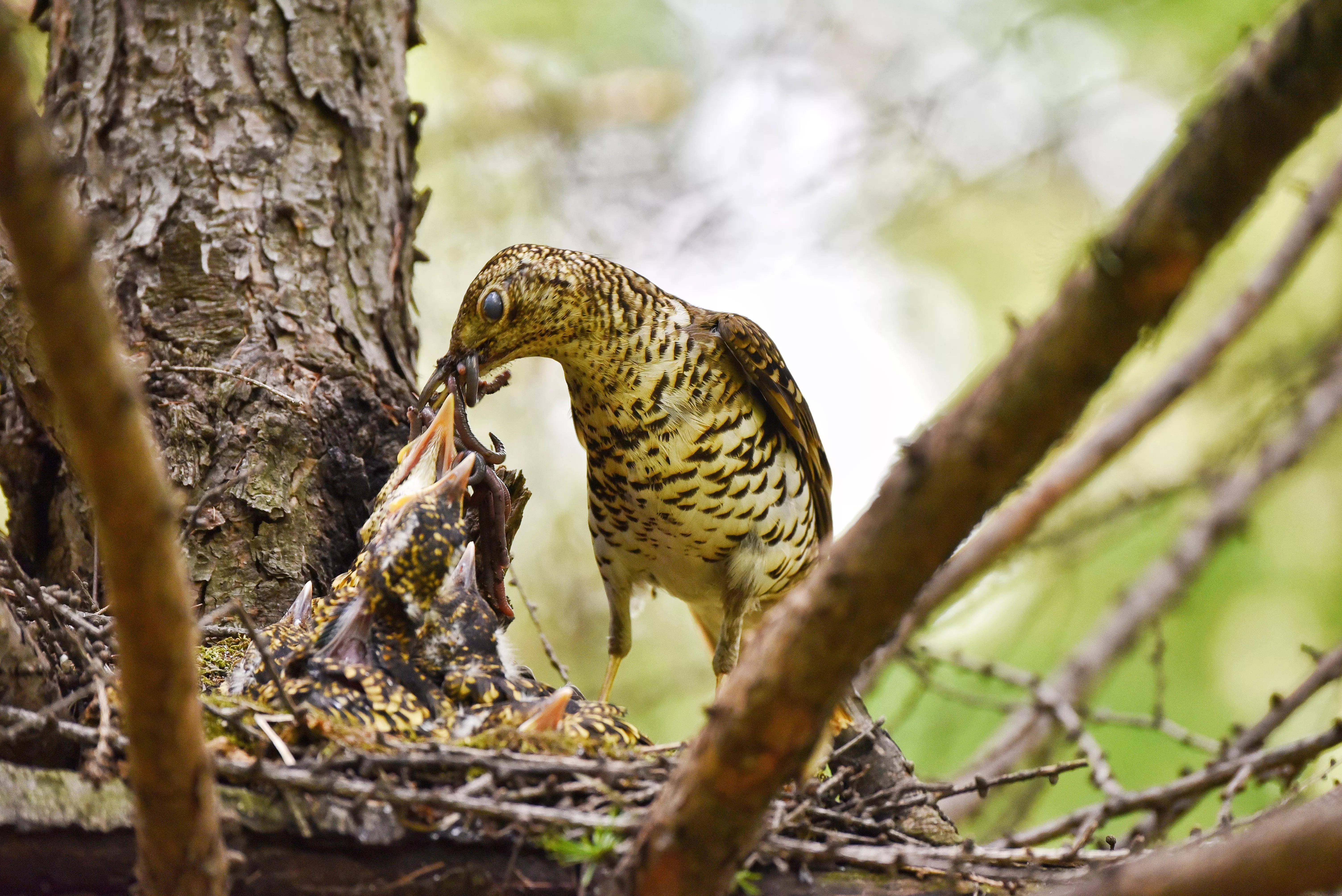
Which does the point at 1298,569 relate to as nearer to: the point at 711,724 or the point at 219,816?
the point at 711,724

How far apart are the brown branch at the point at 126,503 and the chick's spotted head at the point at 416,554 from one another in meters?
1.62

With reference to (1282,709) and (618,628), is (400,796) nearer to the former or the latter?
(1282,709)

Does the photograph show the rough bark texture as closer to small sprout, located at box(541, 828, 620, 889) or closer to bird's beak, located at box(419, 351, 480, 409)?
bird's beak, located at box(419, 351, 480, 409)

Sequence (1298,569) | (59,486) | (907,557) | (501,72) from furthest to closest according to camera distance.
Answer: (501,72) < (1298,569) < (59,486) < (907,557)

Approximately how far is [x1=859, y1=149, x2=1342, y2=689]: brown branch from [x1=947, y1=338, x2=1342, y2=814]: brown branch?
8.44 ft

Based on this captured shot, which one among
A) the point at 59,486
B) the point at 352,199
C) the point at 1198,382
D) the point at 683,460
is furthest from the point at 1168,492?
the point at 59,486

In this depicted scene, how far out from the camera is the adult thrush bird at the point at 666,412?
4082mm

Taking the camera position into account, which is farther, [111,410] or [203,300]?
[203,300]

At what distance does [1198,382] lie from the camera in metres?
2.05

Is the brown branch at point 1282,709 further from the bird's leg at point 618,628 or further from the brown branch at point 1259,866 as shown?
the bird's leg at point 618,628

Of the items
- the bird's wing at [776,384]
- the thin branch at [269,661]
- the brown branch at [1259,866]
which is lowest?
the brown branch at [1259,866]

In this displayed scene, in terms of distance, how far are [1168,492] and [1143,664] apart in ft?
5.01

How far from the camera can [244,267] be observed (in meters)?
4.03

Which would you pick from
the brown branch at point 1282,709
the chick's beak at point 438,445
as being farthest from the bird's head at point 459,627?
the brown branch at point 1282,709
